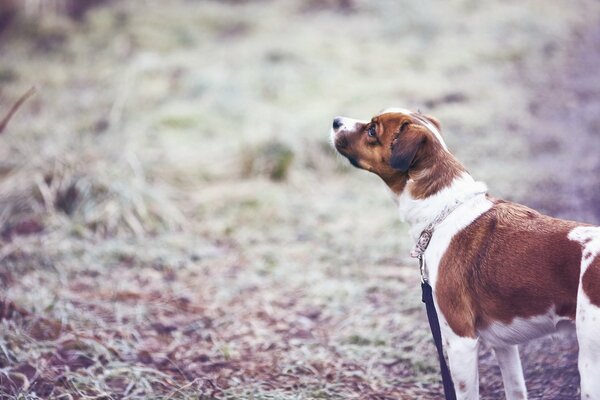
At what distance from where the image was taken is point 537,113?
975 centimetres

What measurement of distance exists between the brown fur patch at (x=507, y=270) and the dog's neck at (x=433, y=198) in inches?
5.5

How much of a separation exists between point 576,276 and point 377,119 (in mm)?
1295

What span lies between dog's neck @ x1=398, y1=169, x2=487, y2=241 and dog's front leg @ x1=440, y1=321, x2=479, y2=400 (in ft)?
1.68

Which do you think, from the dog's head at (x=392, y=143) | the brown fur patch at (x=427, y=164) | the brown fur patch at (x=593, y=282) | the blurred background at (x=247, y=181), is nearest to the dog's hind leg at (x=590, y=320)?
the brown fur patch at (x=593, y=282)

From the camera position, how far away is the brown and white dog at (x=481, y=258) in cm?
238

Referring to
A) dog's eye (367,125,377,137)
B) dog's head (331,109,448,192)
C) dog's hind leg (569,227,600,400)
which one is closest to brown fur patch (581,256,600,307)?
dog's hind leg (569,227,600,400)

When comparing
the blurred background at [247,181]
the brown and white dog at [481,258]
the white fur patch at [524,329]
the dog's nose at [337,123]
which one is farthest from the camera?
the blurred background at [247,181]

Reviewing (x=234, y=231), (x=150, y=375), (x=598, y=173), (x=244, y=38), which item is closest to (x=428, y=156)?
(x=150, y=375)

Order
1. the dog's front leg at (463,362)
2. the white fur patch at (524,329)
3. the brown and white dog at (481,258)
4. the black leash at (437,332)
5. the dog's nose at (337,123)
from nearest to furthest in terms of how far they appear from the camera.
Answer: the brown and white dog at (481,258) → the white fur patch at (524,329) → the dog's front leg at (463,362) → the black leash at (437,332) → the dog's nose at (337,123)

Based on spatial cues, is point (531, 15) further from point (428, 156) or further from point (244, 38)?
point (428, 156)

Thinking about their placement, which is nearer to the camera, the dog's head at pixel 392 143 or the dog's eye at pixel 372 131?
the dog's head at pixel 392 143

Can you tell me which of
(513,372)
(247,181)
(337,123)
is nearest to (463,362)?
(513,372)

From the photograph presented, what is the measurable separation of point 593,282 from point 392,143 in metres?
1.19

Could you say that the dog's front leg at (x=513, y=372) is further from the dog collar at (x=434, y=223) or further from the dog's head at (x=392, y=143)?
the dog's head at (x=392, y=143)
